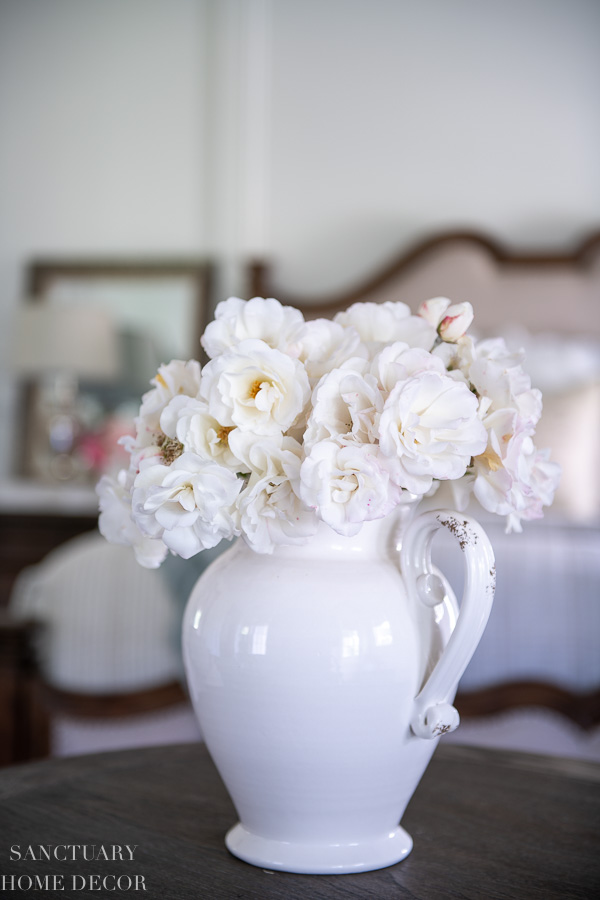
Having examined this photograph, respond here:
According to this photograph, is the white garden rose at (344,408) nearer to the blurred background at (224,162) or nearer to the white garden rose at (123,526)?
the white garden rose at (123,526)

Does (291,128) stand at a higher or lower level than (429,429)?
higher

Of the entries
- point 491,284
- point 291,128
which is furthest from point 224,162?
point 491,284

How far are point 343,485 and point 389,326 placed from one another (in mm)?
191

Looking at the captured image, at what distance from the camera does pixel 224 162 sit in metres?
4.03

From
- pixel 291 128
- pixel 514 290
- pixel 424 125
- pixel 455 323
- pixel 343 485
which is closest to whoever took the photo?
pixel 343 485

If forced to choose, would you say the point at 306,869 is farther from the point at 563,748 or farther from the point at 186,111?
the point at 186,111

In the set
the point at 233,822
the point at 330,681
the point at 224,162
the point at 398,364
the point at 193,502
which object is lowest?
the point at 233,822

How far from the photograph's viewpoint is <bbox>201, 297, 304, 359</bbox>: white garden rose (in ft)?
2.47

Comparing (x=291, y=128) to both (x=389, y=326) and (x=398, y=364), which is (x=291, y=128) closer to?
(x=389, y=326)

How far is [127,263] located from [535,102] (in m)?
1.84

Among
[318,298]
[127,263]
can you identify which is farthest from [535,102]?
[127,263]

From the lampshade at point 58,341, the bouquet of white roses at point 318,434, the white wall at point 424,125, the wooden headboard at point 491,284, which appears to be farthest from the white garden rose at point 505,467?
the white wall at point 424,125

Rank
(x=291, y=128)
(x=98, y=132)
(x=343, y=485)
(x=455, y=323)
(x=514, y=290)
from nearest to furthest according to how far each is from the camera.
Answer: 1. (x=343, y=485)
2. (x=455, y=323)
3. (x=514, y=290)
4. (x=291, y=128)
5. (x=98, y=132)

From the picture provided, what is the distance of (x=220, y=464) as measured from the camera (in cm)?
72
